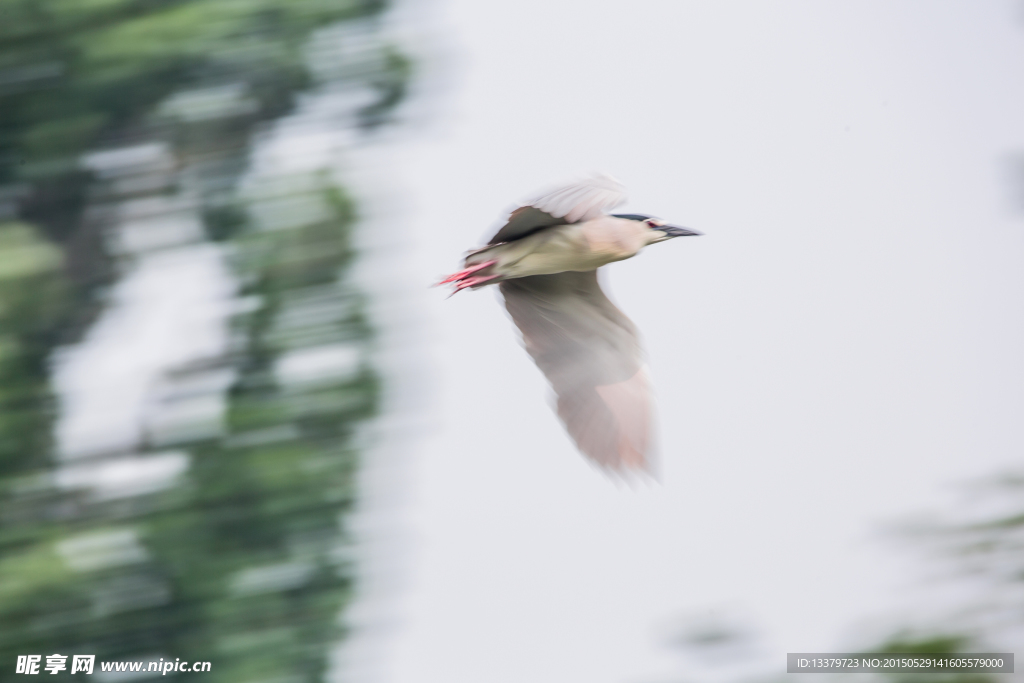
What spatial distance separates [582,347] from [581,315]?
0.11 meters

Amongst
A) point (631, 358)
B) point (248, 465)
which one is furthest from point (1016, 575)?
point (248, 465)

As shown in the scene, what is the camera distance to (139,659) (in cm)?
320

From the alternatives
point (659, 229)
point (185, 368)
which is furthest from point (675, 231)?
point (185, 368)

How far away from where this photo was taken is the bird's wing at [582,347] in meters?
3.52

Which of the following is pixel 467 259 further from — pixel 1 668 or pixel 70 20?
pixel 1 668

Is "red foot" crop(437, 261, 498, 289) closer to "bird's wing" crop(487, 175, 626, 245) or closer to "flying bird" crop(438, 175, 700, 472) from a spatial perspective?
"flying bird" crop(438, 175, 700, 472)

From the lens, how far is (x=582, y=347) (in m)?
3.68

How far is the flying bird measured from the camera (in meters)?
3.37

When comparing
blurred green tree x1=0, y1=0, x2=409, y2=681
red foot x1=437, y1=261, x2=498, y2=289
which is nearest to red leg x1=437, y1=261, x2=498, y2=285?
red foot x1=437, y1=261, x2=498, y2=289

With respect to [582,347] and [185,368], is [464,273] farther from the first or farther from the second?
[185,368]

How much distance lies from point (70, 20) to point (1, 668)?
1875 millimetres

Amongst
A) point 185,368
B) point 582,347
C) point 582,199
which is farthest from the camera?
point 582,347

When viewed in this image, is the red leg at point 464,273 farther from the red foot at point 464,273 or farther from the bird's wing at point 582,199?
the bird's wing at point 582,199

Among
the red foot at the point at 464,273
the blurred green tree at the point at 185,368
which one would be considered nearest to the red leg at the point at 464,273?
the red foot at the point at 464,273
